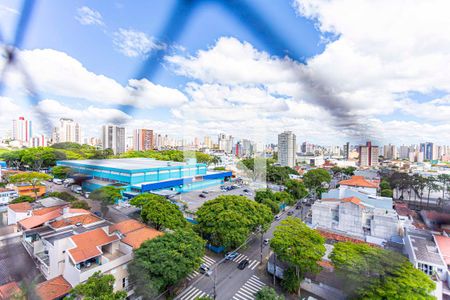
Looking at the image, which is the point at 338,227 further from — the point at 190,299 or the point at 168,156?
the point at 168,156

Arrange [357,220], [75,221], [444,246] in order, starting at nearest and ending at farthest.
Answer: [444,246] < [75,221] < [357,220]

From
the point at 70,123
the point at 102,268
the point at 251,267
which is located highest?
the point at 70,123

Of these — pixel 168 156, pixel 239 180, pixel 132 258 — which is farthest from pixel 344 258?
pixel 168 156

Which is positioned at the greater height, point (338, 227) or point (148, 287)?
point (148, 287)

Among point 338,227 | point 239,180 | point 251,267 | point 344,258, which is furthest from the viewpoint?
point 239,180

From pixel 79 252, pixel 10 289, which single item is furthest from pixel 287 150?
pixel 10 289

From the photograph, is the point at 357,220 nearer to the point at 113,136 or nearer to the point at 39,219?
the point at 113,136

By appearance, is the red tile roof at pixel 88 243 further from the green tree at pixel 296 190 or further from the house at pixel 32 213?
the green tree at pixel 296 190
